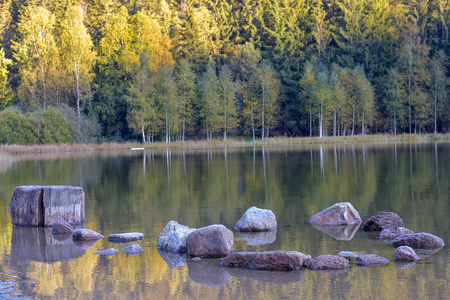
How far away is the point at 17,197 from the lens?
14203mm

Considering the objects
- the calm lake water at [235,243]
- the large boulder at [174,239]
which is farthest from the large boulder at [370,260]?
the large boulder at [174,239]

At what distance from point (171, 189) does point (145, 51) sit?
57.1 metres

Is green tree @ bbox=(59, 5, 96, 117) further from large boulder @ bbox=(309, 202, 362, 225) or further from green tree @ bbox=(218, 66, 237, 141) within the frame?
large boulder @ bbox=(309, 202, 362, 225)

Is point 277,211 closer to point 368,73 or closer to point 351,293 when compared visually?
point 351,293

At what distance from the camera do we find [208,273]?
941 centimetres

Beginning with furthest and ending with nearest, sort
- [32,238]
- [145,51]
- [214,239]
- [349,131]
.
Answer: [349,131]
[145,51]
[32,238]
[214,239]

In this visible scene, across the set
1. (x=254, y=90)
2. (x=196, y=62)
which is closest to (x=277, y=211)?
(x=254, y=90)

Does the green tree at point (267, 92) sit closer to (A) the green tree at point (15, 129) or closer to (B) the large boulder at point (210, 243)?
(A) the green tree at point (15, 129)

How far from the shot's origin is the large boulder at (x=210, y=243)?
10.5 m

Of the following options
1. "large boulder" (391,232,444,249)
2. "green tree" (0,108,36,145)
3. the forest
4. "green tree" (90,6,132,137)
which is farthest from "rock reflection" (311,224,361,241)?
"green tree" (90,6,132,137)

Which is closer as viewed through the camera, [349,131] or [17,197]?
[17,197]

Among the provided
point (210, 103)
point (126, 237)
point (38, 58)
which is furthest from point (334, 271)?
point (38, 58)

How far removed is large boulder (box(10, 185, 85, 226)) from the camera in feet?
45.8

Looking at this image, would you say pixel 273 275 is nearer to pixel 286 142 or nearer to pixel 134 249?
pixel 134 249
